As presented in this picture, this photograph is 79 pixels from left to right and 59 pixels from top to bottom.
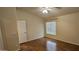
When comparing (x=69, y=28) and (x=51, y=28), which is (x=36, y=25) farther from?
(x=69, y=28)

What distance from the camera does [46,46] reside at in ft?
3.54

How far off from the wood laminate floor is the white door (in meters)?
0.07

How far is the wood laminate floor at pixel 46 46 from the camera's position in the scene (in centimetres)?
103

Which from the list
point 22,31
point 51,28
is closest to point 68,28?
point 51,28

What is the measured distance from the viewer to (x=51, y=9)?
1.02 m

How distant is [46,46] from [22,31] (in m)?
0.39

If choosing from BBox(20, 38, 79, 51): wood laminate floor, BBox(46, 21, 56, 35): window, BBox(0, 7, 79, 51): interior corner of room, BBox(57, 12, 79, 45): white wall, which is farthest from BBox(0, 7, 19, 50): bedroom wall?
BBox(57, 12, 79, 45): white wall

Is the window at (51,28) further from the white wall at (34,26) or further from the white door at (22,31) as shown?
the white door at (22,31)

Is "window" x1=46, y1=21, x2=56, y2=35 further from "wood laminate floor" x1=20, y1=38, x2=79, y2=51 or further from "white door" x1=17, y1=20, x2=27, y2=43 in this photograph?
"white door" x1=17, y1=20, x2=27, y2=43

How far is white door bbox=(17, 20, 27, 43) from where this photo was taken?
1042mm

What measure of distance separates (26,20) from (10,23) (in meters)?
0.21

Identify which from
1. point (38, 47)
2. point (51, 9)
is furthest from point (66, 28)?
point (38, 47)

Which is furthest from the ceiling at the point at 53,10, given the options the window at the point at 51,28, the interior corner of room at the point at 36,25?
the window at the point at 51,28
